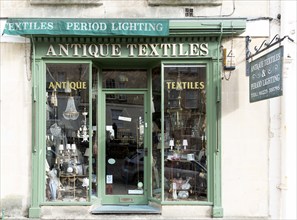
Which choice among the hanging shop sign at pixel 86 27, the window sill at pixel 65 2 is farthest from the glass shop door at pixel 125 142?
the window sill at pixel 65 2

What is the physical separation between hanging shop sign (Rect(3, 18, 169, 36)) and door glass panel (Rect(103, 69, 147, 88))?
1.18 metres

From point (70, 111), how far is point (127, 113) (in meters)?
1.15

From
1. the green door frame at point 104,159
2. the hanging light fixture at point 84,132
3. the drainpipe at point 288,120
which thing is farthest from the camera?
the green door frame at point 104,159

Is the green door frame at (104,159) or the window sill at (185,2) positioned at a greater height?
the window sill at (185,2)

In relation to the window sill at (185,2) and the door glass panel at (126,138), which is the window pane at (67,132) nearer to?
the door glass panel at (126,138)

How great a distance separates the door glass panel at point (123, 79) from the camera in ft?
26.8

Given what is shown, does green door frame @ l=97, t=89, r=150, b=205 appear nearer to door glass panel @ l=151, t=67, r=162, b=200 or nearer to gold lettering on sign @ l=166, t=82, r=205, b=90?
door glass panel @ l=151, t=67, r=162, b=200

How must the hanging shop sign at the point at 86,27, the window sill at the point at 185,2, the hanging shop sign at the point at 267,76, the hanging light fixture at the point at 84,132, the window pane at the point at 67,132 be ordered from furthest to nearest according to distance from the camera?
1. the hanging light fixture at the point at 84,132
2. the window pane at the point at 67,132
3. the window sill at the point at 185,2
4. the hanging shop sign at the point at 86,27
5. the hanging shop sign at the point at 267,76

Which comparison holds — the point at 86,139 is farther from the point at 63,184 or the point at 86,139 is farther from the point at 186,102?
the point at 186,102

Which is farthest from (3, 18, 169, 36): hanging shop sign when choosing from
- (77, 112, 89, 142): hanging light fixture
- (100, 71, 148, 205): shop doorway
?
(77, 112, 89, 142): hanging light fixture

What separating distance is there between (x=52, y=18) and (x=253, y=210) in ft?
16.8

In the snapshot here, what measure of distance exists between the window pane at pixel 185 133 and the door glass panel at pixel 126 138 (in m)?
0.66

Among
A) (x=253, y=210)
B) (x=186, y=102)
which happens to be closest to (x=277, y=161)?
(x=253, y=210)

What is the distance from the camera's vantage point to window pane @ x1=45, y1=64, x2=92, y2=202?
7680 mm
